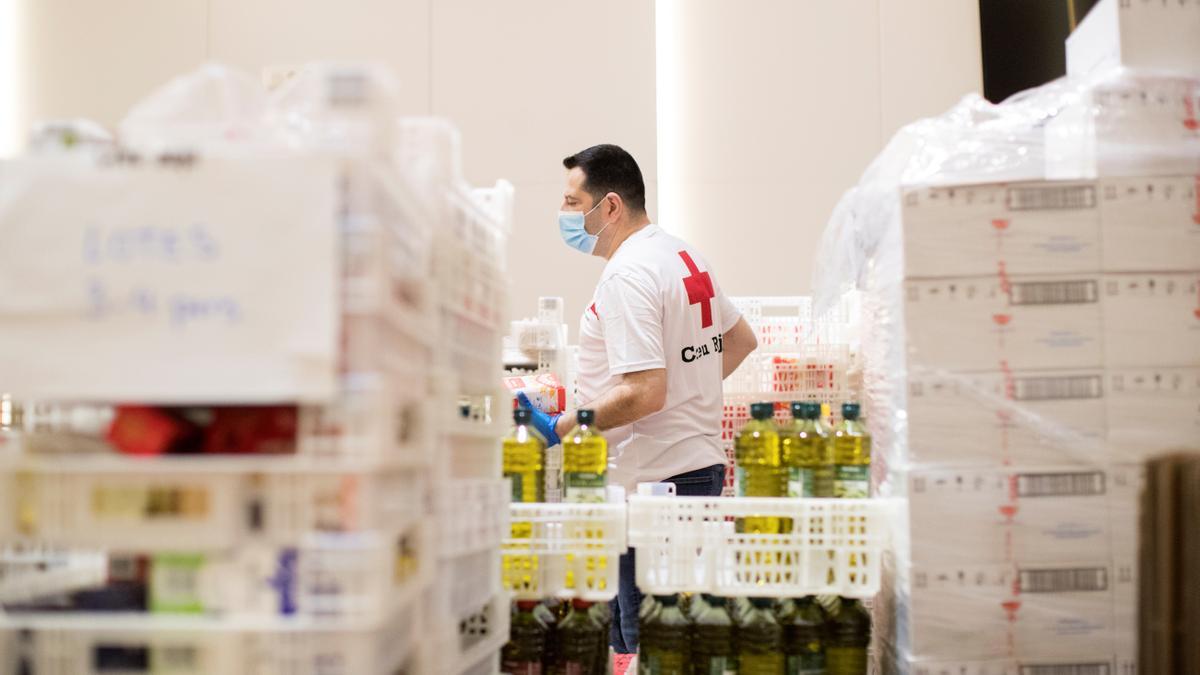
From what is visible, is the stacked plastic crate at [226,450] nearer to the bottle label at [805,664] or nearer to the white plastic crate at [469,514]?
the white plastic crate at [469,514]

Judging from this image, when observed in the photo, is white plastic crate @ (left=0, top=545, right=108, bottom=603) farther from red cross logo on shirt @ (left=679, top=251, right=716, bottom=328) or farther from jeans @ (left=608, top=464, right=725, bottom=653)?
red cross logo on shirt @ (left=679, top=251, right=716, bottom=328)

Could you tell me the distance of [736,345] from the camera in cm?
354

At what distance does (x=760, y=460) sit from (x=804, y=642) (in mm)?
419

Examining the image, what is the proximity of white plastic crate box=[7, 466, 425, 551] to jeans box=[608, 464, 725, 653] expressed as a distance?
1841 millimetres

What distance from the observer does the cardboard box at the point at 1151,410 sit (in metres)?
2.01

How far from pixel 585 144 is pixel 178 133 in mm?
4387

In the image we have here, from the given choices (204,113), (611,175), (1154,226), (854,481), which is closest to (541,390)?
(611,175)

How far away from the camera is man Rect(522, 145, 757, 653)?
2.97 meters

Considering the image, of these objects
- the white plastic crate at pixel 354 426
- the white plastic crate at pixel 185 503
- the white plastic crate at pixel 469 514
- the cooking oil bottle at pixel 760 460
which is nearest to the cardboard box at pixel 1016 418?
the cooking oil bottle at pixel 760 460

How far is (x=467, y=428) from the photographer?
5.65ft

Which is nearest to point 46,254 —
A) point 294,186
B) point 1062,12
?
point 294,186

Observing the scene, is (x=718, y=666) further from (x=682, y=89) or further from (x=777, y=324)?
(x=682, y=89)

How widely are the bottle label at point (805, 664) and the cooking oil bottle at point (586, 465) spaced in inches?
21.6

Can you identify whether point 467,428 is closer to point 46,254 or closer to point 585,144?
point 46,254
